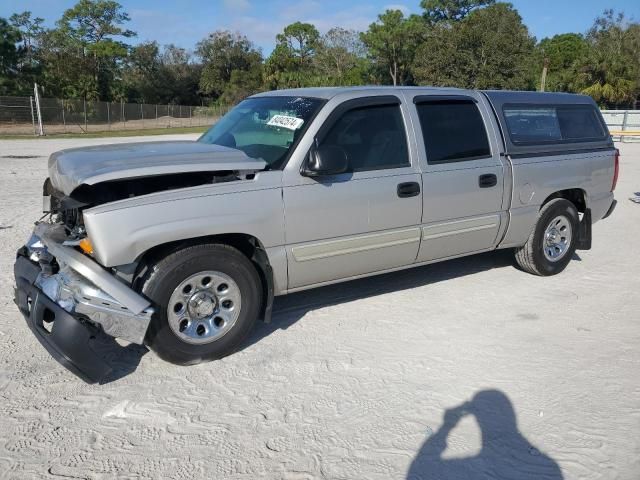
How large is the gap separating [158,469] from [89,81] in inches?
2125

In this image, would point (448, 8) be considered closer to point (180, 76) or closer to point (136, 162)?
point (180, 76)

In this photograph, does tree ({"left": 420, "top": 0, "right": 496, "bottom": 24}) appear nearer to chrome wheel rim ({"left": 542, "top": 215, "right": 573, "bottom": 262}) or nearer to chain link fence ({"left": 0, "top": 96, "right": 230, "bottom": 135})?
chain link fence ({"left": 0, "top": 96, "right": 230, "bottom": 135})

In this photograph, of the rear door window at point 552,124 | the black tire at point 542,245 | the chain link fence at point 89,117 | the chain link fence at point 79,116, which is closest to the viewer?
the rear door window at point 552,124

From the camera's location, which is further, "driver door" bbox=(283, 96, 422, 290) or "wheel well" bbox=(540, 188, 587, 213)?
"wheel well" bbox=(540, 188, 587, 213)

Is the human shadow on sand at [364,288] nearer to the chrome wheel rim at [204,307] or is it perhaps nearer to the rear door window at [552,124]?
the chrome wheel rim at [204,307]

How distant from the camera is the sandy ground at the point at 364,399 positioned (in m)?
2.99

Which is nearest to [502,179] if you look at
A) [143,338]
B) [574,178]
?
[574,178]

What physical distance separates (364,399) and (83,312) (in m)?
1.85

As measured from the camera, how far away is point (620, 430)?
3.32m

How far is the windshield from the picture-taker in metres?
4.36

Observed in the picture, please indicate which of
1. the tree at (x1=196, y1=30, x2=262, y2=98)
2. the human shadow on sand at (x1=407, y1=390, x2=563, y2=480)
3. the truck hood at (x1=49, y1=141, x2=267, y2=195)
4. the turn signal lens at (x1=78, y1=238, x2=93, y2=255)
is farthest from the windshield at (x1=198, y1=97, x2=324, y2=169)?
the tree at (x1=196, y1=30, x2=262, y2=98)

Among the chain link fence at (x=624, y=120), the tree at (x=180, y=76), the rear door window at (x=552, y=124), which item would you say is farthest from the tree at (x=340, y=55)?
the rear door window at (x=552, y=124)

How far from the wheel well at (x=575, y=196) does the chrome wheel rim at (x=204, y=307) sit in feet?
12.0

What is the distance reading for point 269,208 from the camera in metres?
4.06
